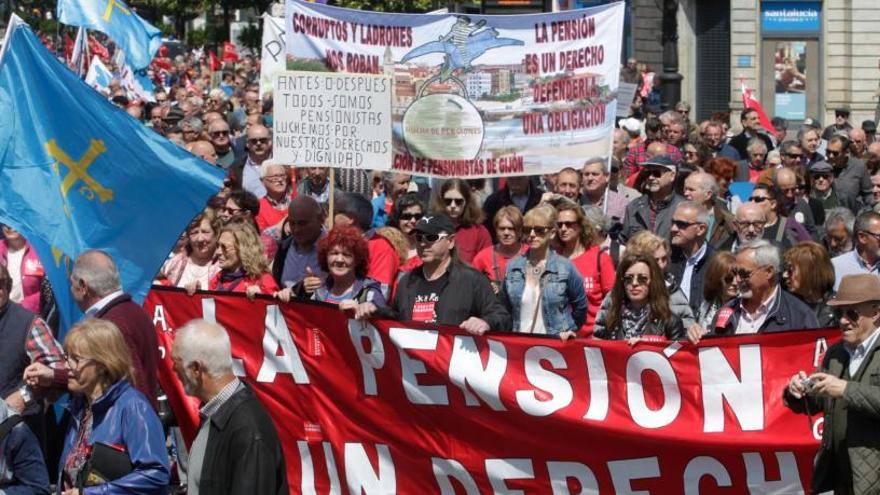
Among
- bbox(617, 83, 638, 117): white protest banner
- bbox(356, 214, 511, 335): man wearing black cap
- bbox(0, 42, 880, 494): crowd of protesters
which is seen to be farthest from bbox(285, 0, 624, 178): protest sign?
bbox(617, 83, 638, 117): white protest banner

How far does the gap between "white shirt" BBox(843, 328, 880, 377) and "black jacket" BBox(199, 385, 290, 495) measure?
2464 millimetres

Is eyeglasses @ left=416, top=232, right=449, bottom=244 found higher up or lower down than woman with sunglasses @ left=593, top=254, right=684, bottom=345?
higher up

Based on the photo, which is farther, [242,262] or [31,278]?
[31,278]

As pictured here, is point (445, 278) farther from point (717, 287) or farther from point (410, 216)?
point (410, 216)

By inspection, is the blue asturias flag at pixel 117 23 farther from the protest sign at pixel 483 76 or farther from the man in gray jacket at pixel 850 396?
the man in gray jacket at pixel 850 396

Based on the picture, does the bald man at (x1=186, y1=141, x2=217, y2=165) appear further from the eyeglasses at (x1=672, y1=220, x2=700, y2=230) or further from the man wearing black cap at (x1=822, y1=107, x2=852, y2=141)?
the man wearing black cap at (x1=822, y1=107, x2=852, y2=141)

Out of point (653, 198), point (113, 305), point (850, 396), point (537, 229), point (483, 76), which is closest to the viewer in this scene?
point (850, 396)

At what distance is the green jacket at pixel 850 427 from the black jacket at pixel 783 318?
3.81ft

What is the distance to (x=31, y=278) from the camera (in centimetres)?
1006

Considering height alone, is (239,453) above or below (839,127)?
below

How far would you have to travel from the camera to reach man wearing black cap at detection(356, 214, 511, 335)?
9062mm

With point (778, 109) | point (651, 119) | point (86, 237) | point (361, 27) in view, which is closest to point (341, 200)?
point (361, 27)

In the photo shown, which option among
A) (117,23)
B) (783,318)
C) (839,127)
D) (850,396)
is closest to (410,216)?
(783,318)

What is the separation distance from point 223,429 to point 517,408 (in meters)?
2.83
